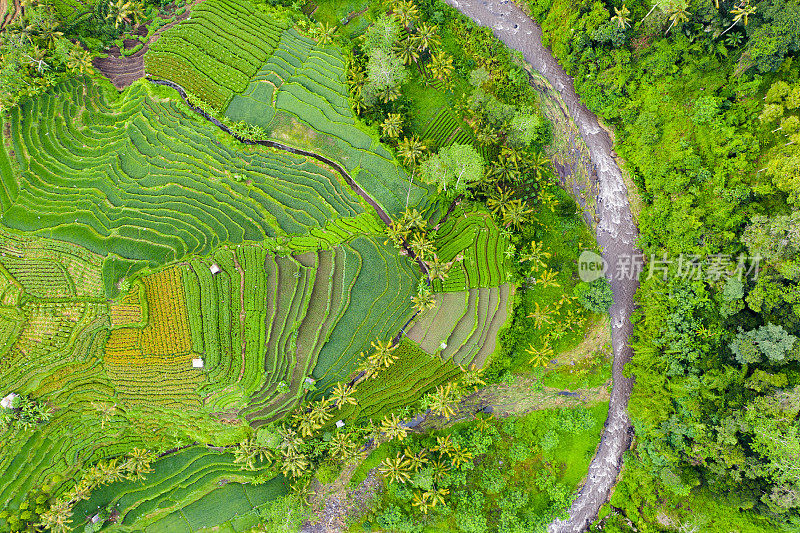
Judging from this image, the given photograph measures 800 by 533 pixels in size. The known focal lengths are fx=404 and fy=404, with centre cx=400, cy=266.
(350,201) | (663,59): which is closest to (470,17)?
(663,59)

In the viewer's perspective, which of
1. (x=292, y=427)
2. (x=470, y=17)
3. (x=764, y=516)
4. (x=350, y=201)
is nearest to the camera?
(x=764, y=516)

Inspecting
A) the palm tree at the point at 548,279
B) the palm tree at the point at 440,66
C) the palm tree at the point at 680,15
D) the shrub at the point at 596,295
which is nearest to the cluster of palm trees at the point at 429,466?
the palm tree at the point at 548,279

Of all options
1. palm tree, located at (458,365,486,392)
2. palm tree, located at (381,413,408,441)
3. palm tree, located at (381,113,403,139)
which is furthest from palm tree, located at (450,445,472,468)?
palm tree, located at (381,113,403,139)

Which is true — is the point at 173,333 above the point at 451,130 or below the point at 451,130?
below

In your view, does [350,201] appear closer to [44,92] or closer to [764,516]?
[44,92]

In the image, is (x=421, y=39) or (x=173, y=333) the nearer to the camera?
(x=173, y=333)
